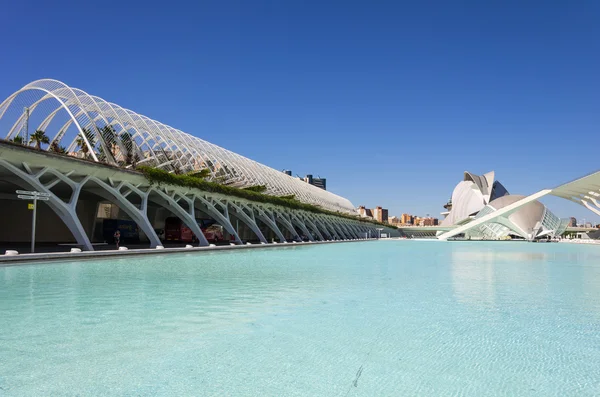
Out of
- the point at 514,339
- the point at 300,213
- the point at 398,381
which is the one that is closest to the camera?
the point at 398,381

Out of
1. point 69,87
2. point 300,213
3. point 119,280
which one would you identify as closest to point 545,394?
point 119,280

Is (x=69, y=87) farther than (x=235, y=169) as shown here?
No

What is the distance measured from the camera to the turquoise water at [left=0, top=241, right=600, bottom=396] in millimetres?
4352

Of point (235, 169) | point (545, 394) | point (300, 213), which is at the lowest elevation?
point (545, 394)

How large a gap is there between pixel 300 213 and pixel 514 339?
51763mm

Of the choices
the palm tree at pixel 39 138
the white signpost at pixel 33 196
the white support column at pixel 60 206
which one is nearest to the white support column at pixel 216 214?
the palm tree at pixel 39 138

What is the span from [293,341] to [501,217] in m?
80.6

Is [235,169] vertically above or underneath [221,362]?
above

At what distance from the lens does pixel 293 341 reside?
593 cm

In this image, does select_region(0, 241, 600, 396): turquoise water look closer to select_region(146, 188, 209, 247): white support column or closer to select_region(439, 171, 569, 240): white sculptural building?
select_region(146, 188, 209, 247): white support column

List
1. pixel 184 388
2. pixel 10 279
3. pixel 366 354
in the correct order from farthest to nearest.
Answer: pixel 10 279
pixel 366 354
pixel 184 388

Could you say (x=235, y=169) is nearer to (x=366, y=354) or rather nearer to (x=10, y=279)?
(x=10, y=279)

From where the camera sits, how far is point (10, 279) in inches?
474

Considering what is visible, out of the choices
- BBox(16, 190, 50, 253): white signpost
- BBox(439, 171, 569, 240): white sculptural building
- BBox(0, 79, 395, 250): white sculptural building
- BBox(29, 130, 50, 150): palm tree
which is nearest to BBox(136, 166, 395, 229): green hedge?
BBox(0, 79, 395, 250): white sculptural building
